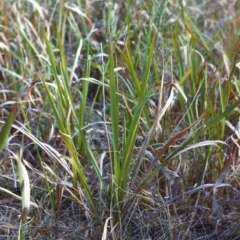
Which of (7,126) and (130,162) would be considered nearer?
(7,126)

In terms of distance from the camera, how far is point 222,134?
157 cm

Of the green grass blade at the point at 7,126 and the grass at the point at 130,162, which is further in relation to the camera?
the grass at the point at 130,162

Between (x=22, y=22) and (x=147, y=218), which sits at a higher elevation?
(x=22, y=22)

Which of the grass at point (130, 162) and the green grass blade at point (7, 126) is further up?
the green grass blade at point (7, 126)

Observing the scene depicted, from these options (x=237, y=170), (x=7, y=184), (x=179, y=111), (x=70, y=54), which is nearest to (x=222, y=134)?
(x=237, y=170)

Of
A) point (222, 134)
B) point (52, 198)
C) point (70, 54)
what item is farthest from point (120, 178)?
point (70, 54)

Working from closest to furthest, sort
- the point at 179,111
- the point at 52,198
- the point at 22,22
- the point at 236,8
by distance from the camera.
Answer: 1. the point at 52,198
2. the point at 179,111
3. the point at 22,22
4. the point at 236,8

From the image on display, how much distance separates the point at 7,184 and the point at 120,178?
376 millimetres

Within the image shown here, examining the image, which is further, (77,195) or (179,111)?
(179,111)

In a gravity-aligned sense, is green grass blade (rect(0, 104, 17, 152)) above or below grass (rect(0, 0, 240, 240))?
above

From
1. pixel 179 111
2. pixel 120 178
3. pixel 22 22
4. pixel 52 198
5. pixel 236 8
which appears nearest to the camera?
pixel 120 178

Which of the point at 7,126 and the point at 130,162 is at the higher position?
the point at 7,126

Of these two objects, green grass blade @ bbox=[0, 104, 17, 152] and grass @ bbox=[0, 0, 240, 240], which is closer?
green grass blade @ bbox=[0, 104, 17, 152]

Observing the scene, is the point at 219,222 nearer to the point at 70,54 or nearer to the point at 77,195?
the point at 77,195
